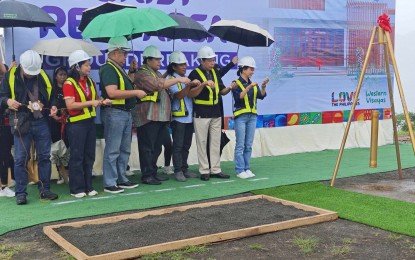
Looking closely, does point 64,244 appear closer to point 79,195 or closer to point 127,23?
point 79,195

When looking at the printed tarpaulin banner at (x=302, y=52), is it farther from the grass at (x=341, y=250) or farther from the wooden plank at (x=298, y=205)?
the grass at (x=341, y=250)

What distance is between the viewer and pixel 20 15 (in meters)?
6.22

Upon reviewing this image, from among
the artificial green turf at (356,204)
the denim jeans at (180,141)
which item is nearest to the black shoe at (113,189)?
the denim jeans at (180,141)

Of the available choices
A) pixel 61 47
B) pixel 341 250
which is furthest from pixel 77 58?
pixel 341 250

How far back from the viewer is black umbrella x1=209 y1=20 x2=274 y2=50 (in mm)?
7629

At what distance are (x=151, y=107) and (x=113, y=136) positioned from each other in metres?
0.68

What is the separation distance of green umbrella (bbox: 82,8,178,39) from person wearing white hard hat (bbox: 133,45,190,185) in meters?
0.93

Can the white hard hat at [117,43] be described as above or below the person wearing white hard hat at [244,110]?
above

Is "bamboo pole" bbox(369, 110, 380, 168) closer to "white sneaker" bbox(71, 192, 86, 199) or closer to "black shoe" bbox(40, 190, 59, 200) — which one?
"white sneaker" bbox(71, 192, 86, 199)

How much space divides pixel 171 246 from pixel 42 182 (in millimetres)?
2524

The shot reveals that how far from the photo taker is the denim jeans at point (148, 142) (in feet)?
23.3

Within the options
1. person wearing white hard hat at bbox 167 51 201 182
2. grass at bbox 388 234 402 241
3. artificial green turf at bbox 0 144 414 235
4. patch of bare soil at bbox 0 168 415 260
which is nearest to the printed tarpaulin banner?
artificial green turf at bbox 0 144 414 235

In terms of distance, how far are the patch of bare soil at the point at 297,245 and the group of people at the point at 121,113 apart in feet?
4.35

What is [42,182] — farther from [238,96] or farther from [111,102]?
[238,96]
